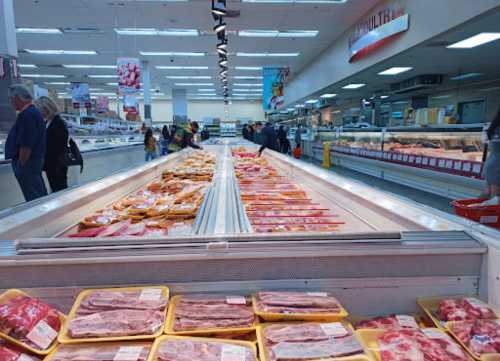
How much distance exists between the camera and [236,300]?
129 centimetres

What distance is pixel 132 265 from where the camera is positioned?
4.30 ft

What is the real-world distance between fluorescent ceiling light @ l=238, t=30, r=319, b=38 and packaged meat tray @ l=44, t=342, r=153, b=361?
10.4 meters

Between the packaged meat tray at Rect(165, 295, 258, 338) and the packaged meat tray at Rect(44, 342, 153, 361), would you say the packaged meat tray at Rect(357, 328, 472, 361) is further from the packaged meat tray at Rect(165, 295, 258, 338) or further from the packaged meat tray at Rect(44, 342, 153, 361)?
the packaged meat tray at Rect(44, 342, 153, 361)

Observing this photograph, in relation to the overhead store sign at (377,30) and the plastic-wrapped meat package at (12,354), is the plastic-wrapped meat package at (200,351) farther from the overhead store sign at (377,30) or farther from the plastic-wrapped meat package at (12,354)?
the overhead store sign at (377,30)

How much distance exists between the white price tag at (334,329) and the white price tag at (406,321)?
0.98 feet

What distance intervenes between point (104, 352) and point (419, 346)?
1.04 meters

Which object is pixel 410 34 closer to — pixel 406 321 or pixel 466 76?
pixel 466 76

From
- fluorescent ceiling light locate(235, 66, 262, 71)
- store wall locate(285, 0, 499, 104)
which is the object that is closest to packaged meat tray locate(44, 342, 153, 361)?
store wall locate(285, 0, 499, 104)

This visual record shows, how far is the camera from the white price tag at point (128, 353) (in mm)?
1006

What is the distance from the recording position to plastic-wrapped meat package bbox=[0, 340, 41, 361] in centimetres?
100

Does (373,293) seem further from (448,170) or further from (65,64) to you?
(65,64)

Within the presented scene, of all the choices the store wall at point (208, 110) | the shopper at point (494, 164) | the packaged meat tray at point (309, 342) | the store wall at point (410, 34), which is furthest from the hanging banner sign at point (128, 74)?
the store wall at point (208, 110)

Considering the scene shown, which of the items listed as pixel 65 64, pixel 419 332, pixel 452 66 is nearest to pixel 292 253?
pixel 419 332

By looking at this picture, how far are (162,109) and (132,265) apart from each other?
109 ft
